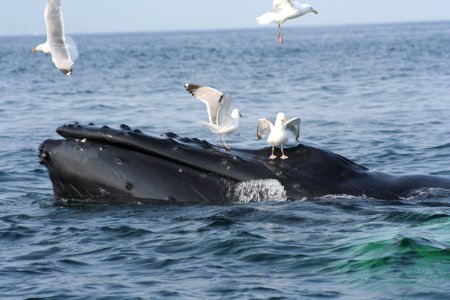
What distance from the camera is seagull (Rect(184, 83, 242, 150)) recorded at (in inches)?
469

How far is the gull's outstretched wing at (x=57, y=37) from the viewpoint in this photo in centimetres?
1266

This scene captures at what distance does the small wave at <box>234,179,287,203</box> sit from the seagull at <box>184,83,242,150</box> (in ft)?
5.47

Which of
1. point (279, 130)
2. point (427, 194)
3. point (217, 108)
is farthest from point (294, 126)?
point (427, 194)

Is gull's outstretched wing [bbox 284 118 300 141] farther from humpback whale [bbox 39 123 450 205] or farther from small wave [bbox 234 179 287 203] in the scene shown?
small wave [bbox 234 179 287 203]

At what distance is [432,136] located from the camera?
19.0 meters

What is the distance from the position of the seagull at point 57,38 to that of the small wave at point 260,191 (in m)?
3.35

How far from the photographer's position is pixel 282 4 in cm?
1422

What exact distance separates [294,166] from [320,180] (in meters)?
0.30

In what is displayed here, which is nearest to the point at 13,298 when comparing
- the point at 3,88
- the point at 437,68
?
the point at 3,88

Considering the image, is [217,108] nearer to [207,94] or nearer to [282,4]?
[207,94]

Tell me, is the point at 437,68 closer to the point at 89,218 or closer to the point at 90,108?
the point at 90,108

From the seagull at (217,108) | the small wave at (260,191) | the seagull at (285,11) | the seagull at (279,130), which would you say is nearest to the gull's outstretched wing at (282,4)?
the seagull at (285,11)

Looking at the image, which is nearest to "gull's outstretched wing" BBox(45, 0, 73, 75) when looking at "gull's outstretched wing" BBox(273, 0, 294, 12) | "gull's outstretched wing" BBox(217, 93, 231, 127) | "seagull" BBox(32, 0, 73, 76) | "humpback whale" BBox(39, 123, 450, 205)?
"seagull" BBox(32, 0, 73, 76)

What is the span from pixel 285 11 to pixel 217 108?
2497 millimetres
